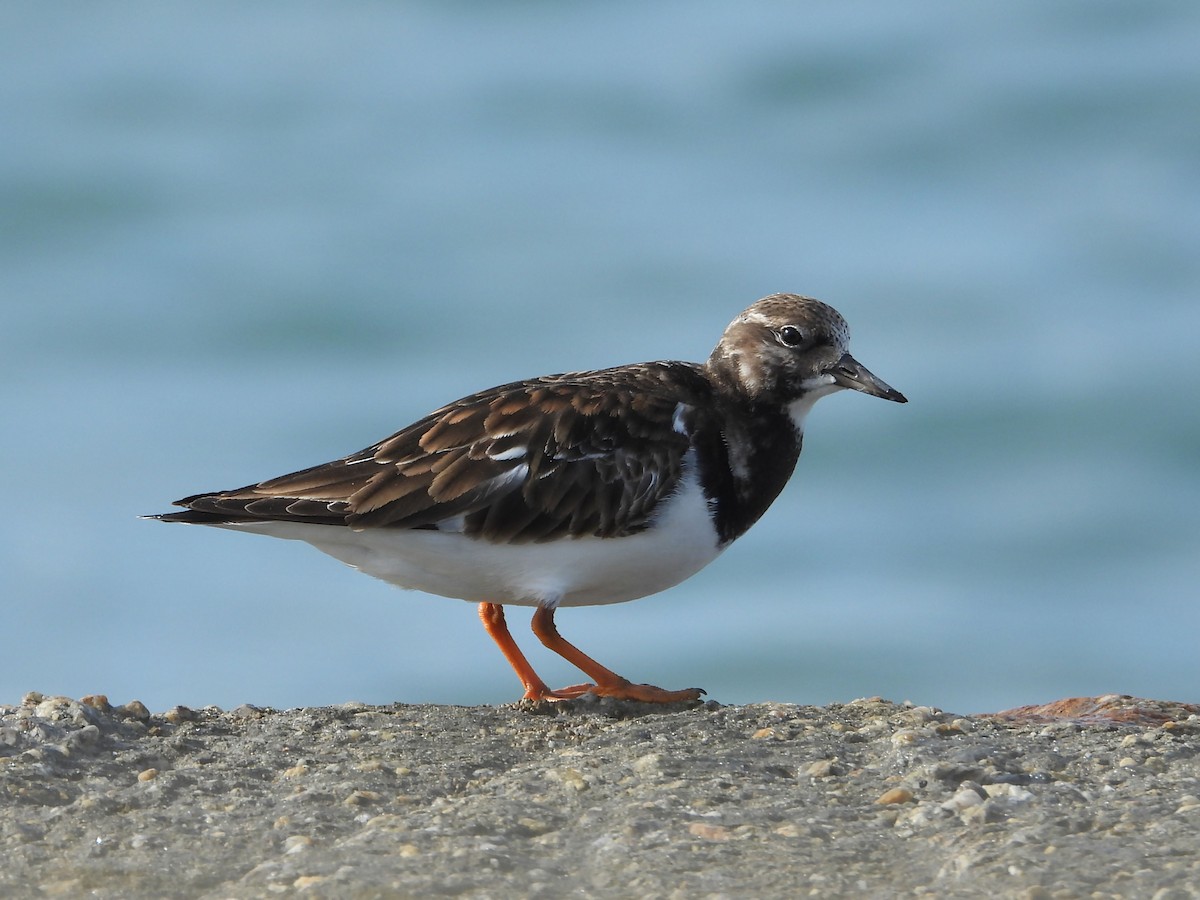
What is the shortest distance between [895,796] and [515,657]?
6.24 ft

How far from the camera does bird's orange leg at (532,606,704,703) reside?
18.1ft

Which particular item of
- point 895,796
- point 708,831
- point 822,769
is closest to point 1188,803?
point 895,796

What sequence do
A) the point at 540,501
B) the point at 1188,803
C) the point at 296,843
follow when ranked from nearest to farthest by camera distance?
the point at 296,843
the point at 1188,803
the point at 540,501

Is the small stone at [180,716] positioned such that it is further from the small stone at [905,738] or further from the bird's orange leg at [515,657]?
the small stone at [905,738]

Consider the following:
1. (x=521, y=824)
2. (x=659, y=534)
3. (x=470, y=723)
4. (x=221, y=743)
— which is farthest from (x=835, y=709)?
(x=221, y=743)

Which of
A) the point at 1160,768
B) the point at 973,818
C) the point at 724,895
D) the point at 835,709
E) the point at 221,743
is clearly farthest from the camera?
Result: the point at 835,709

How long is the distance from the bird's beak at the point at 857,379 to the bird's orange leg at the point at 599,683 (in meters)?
1.28

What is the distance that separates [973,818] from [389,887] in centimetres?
148

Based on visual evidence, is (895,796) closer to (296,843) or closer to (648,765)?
(648,765)

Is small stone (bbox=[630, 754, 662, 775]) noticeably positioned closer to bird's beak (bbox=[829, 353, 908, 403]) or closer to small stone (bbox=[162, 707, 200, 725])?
small stone (bbox=[162, 707, 200, 725])

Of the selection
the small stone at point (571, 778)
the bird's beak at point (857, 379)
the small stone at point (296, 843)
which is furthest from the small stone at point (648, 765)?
the bird's beak at point (857, 379)

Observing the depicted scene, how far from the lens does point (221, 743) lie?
16.0 feet

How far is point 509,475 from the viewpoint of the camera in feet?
18.0

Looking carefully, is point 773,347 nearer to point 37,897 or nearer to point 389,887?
point 389,887
